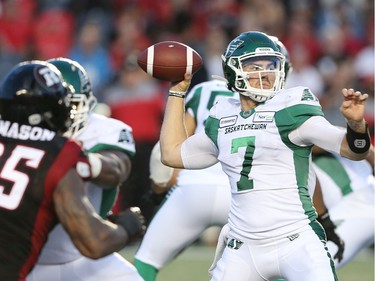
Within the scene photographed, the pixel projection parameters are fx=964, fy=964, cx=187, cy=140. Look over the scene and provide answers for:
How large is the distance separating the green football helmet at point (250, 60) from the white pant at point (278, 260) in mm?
707

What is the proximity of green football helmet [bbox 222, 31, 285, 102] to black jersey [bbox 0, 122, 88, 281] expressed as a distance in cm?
121

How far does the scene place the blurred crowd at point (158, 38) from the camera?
397 inches

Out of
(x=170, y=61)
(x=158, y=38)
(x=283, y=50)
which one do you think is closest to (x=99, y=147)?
(x=170, y=61)

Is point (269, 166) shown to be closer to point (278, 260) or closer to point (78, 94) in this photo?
point (278, 260)

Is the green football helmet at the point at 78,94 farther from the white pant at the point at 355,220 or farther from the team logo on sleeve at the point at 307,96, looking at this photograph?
the white pant at the point at 355,220

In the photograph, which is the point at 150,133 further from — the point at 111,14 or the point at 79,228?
the point at 79,228

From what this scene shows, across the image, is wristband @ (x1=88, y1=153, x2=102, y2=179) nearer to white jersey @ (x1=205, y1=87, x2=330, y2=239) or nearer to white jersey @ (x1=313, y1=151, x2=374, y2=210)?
white jersey @ (x1=205, y1=87, x2=330, y2=239)

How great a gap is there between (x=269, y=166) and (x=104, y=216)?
0.98m

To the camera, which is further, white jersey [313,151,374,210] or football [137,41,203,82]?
white jersey [313,151,374,210]

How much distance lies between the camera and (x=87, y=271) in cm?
478

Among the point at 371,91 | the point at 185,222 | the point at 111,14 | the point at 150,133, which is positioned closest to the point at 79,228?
the point at 185,222

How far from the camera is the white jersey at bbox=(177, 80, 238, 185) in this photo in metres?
5.85

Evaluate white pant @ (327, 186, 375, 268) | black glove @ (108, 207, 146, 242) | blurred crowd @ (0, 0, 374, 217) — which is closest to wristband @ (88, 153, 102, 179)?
black glove @ (108, 207, 146, 242)

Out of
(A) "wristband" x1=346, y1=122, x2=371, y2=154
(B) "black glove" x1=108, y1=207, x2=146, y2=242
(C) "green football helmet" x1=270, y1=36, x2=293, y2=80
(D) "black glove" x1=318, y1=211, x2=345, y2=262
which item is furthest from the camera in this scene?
Result: (D) "black glove" x1=318, y1=211, x2=345, y2=262
